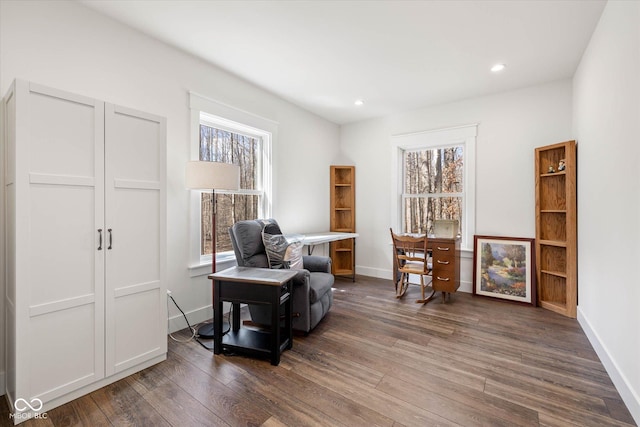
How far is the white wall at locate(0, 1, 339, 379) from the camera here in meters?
1.98

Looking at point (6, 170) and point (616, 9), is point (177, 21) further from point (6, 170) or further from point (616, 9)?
point (616, 9)

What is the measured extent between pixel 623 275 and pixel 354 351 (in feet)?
6.24

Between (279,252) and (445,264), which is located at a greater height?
(279,252)

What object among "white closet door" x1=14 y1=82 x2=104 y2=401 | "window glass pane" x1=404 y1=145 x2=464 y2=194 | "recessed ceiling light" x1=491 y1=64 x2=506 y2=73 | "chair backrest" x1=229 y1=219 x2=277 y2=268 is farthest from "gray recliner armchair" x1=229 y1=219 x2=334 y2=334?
"recessed ceiling light" x1=491 y1=64 x2=506 y2=73

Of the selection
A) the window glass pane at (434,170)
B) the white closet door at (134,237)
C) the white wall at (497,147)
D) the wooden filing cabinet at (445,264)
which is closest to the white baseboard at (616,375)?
the wooden filing cabinet at (445,264)

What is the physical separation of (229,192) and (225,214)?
0.27 m

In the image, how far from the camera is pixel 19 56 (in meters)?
1.93

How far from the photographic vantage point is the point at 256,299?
7.30 feet

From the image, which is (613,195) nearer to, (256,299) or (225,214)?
(256,299)

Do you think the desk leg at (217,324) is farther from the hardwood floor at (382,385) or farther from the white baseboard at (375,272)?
the white baseboard at (375,272)

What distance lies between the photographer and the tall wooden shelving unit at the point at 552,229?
3246 mm

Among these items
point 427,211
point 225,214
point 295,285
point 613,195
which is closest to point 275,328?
point 295,285

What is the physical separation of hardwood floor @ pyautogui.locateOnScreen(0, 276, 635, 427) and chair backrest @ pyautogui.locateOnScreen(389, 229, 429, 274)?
881mm

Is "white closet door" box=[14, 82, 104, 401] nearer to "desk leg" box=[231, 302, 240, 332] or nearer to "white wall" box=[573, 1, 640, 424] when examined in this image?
"desk leg" box=[231, 302, 240, 332]
